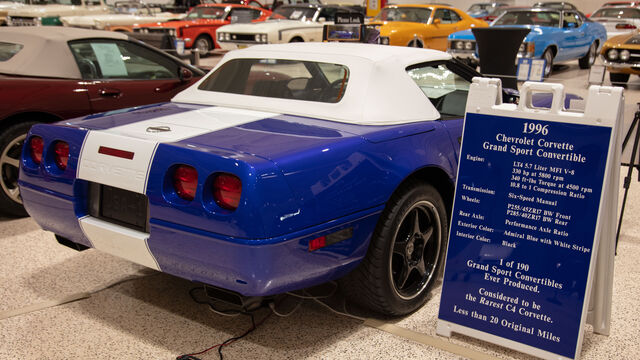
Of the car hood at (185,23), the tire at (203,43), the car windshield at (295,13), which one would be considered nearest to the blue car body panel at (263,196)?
the car windshield at (295,13)

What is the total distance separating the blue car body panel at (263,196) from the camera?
7.47 feet

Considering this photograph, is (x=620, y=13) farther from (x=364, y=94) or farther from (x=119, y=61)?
(x=364, y=94)

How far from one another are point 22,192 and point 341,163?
1711 mm

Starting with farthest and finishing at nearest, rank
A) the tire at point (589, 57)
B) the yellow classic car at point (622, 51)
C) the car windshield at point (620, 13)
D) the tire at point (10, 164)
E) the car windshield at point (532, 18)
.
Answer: the car windshield at point (620, 13), the tire at point (589, 57), the car windshield at point (532, 18), the yellow classic car at point (622, 51), the tire at point (10, 164)

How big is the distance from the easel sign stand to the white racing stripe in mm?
1242

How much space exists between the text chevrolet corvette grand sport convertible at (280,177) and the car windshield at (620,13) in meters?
15.3

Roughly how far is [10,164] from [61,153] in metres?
1.90

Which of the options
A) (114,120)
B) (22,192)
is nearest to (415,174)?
(114,120)

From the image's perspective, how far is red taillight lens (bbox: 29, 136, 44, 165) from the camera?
3023 mm

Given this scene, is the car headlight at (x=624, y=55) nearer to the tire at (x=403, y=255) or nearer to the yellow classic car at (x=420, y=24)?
the yellow classic car at (x=420, y=24)

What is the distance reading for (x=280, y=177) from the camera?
2299mm

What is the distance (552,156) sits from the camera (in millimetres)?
2537

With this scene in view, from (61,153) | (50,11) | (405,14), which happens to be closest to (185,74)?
(61,153)

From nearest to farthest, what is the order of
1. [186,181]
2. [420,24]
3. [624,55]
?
[186,181]
[624,55]
[420,24]
